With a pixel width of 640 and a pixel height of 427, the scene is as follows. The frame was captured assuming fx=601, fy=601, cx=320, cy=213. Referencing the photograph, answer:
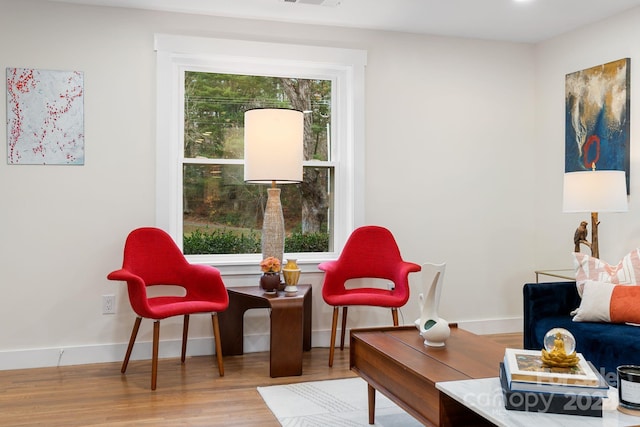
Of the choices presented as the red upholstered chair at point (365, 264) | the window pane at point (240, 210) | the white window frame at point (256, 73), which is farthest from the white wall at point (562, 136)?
the window pane at point (240, 210)

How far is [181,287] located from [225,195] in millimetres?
767

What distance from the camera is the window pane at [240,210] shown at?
442 cm

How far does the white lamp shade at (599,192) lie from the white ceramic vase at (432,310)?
60.3 inches

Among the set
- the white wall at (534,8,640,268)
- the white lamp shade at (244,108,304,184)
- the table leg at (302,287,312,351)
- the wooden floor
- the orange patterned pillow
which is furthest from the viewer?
the table leg at (302,287,312,351)

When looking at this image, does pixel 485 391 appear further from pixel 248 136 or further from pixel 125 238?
pixel 125 238

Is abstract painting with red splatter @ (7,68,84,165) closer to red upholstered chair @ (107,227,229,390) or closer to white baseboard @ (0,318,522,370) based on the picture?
red upholstered chair @ (107,227,229,390)

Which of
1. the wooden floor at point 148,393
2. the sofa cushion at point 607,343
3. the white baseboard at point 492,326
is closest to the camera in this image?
the sofa cushion at point 607,343

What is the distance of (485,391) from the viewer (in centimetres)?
206

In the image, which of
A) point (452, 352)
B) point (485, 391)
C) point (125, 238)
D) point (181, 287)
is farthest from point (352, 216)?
point (485, 391)

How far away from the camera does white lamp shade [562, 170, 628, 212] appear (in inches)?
144

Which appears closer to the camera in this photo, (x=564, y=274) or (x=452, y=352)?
(x=452, y=352)

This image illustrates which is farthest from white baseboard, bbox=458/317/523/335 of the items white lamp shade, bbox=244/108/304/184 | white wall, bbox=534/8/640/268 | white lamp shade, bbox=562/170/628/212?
white lamp shade, bbox=244/108/304/184

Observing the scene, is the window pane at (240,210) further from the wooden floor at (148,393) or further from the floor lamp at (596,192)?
the floor lamp at (596,192)

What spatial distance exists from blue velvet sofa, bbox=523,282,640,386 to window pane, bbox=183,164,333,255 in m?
1.72
